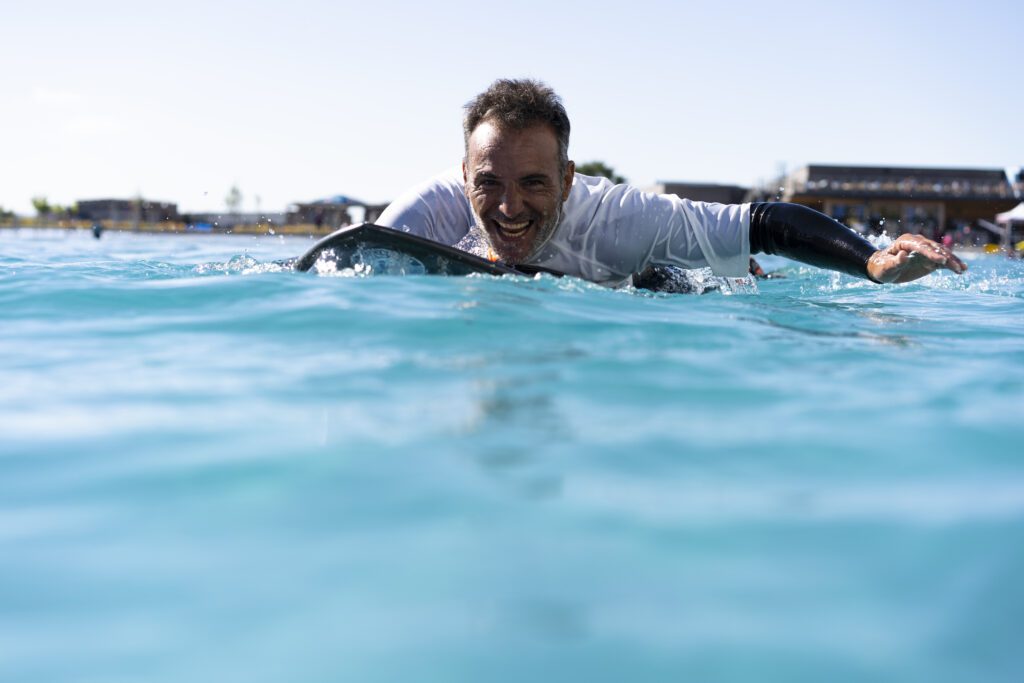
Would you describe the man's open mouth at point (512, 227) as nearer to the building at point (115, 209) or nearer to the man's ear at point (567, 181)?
the man's ear at point (567, 181)

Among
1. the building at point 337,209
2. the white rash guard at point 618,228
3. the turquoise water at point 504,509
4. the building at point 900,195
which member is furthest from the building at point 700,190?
the turquoise water at point 504,509

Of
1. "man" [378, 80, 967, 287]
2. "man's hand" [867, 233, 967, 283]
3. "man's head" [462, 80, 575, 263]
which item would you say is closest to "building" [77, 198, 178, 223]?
"man" [378, 80, 967, 287]

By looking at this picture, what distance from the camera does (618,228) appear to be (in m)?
4.75

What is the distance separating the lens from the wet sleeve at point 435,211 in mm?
4727

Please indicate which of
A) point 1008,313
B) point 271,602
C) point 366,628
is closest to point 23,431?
point 271,602

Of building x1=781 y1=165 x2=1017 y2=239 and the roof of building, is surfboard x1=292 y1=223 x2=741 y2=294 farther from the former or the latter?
the roof of building

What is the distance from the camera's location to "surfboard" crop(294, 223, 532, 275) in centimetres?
416

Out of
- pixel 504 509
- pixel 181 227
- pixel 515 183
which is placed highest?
pixel 181 227

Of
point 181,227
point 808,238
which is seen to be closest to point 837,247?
point 808,238

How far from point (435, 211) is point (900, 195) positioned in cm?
3638

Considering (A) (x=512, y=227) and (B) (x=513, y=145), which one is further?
(A) (x=512, y=227)

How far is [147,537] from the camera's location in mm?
1446

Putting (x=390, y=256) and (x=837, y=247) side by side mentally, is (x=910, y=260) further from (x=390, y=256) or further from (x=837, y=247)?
(x=390, y=256)

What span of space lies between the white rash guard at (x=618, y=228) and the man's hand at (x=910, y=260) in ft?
2.42
